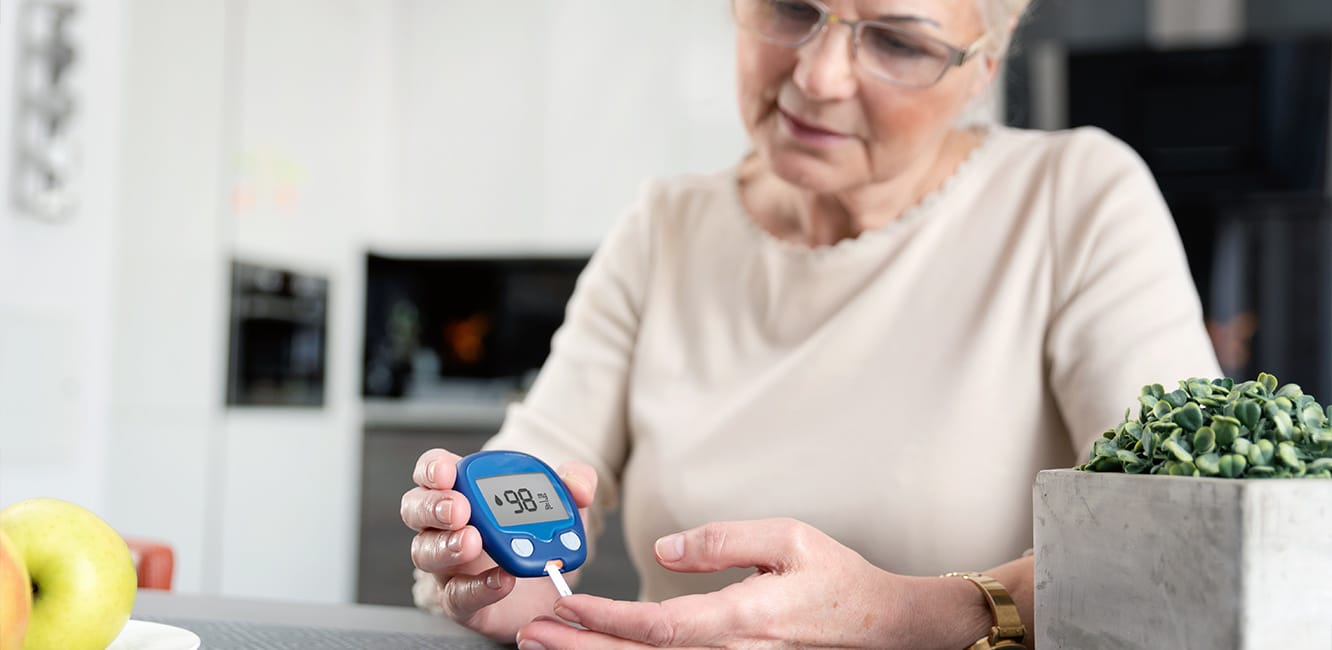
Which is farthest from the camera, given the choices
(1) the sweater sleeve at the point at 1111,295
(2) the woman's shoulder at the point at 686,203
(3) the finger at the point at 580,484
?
(2) the woman's shoulder at the point at 686,203

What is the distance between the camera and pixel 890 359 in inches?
45.9

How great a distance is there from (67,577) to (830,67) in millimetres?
716

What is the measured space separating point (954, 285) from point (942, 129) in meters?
0.16

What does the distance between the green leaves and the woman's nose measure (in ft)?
1.73

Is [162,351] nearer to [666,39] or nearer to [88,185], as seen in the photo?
[88,185]

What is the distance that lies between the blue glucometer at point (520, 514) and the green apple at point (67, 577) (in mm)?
206

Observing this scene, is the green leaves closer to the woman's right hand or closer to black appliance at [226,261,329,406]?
the woman's right hand

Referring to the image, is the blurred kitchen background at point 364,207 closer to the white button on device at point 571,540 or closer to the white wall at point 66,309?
the white wall at point 66,309

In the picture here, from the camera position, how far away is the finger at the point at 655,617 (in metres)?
0.65

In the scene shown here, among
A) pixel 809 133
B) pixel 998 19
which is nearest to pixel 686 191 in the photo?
pixel 809 133

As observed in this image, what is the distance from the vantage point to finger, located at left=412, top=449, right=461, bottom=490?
29.2 inches

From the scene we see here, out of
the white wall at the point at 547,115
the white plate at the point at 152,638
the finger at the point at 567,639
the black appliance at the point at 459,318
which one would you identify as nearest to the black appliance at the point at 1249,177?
the white wall at the point at 547,115

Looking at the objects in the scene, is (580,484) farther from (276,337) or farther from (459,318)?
(459,318)

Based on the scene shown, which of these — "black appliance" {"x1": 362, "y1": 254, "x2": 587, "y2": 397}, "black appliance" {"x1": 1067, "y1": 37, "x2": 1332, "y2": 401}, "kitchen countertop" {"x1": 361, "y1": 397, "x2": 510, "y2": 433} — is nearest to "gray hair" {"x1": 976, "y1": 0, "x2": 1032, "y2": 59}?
"black appliance" {"x1": 1067, "y1": 37, "x2": 1332, "y2": 401}
